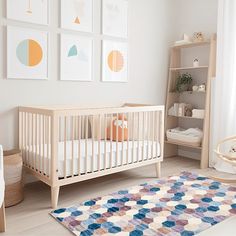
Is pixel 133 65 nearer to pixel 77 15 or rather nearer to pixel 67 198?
pixel 77 15

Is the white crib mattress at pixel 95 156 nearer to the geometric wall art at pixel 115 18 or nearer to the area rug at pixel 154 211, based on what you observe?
the area rug at pixel 154 211

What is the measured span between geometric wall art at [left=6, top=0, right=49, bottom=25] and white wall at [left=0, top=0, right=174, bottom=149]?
5cm

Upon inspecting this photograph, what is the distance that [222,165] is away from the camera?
3.39 meters

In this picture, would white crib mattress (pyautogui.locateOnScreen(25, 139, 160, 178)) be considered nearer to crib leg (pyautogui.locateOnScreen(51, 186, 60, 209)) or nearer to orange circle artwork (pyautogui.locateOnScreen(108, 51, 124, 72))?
crib leg (pyautogui.locateOnScreen(51, 186, 60, 209))

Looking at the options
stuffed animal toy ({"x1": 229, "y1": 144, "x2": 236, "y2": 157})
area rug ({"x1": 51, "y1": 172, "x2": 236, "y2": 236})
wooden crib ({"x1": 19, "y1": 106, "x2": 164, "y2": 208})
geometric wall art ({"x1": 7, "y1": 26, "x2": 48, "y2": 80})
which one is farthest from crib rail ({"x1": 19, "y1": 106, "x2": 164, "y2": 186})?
stuffed animal toy ({"x1": 229, "y1": 144, "x2": 236, "y2": 157})

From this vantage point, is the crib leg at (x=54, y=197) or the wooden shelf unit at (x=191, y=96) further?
the wooden shelf unit at (x=191, y=96)

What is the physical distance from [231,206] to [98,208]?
3.54 ft

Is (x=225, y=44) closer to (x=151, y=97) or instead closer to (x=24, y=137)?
(x=151, y=97)

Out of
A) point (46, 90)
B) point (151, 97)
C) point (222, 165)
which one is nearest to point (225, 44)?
point (151, 97)

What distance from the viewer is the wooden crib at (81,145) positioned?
227 centimetres

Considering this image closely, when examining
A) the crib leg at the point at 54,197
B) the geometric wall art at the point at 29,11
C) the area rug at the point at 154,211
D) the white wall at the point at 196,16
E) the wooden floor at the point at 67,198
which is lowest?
the wooden floor at the point at 67,198

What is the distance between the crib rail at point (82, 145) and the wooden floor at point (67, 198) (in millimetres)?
202

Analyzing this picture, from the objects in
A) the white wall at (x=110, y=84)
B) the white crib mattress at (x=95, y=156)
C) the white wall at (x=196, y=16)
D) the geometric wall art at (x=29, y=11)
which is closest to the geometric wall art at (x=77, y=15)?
the white wall at (x=110, y=84)

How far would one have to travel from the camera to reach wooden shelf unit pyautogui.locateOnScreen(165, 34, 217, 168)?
349 centimetres
